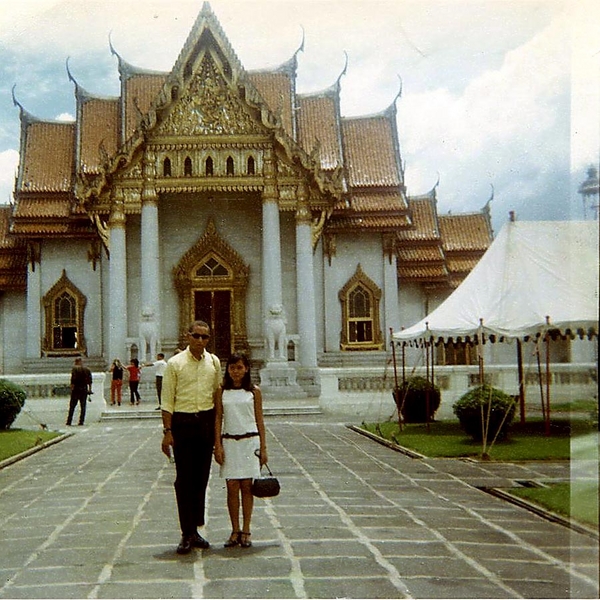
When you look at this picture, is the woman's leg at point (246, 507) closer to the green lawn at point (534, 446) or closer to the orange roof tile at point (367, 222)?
the green lawn at point (534, 446)

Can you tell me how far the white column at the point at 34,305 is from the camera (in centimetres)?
2817

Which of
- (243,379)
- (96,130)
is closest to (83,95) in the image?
(96,130)

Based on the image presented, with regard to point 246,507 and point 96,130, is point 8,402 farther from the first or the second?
point 96,130

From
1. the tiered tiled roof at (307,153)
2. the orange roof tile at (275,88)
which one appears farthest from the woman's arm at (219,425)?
the orange roof tile at (275,88)

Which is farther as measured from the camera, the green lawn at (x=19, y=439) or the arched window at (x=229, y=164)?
the arched window at (x=229, y=164)

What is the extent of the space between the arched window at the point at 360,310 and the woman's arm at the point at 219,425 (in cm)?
2221

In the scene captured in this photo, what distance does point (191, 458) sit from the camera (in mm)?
6422

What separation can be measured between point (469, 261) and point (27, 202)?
15213 millimetres

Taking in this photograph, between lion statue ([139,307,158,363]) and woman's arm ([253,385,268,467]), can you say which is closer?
woman's arm ([253,385,268,467])

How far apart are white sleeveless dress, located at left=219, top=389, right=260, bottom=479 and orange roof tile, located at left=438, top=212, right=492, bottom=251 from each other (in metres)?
25.9

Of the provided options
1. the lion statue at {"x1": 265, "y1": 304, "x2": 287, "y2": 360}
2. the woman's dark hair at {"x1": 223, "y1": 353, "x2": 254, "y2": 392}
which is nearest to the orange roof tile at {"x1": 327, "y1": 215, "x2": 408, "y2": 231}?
the lion statue at {"x1": 265, "y1": 304, "x2": 287, "y2": 360}

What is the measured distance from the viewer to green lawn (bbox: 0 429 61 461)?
1362 centimetres

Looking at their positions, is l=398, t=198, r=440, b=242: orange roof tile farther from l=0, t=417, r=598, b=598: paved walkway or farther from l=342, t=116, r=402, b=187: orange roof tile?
l=0, t=417, r=598, b=598: paved walkway

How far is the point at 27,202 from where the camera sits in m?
28.9
